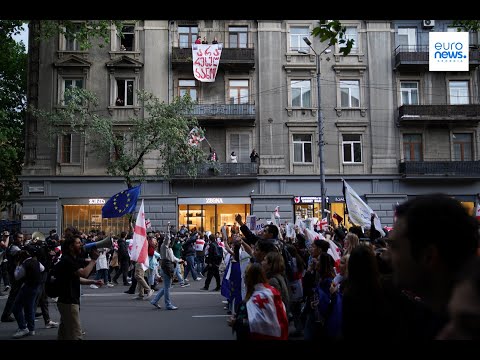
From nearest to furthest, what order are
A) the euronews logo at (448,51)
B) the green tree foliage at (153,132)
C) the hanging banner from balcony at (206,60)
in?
1. the green tree foliage at (153,132)
2. the euronews logo at (448,51)
3. the hanging banner from balcony at (206,60)

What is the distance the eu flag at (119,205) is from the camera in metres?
14.6

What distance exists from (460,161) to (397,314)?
→ 99.7 feet

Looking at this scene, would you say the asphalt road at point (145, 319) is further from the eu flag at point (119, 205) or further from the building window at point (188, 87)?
the building window at point (188, 87)

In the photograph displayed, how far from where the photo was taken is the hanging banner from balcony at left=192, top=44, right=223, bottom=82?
29.6m

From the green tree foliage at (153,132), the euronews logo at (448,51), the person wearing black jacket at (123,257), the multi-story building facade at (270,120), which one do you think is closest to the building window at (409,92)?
the multi-story building facade at (270,120)

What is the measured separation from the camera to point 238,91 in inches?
1249

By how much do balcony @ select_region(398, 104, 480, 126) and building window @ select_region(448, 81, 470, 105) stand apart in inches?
34.4

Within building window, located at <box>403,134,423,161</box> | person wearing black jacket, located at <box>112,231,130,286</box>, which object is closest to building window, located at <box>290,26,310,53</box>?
building window, located at <box>403,134,423,161</box>

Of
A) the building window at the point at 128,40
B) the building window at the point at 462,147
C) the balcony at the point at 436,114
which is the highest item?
the building window at the point at 128,40

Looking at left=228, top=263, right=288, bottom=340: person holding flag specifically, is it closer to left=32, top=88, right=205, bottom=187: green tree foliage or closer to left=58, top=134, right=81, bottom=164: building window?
left=32, top=88, right=205, bottom=187: green tree foliage

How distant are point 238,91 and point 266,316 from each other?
27.9m

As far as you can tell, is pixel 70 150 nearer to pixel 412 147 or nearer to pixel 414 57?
pixel 412 147

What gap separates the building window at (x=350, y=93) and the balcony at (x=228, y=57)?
604 cm

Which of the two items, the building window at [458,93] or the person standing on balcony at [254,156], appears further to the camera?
the building window at [458,93]
